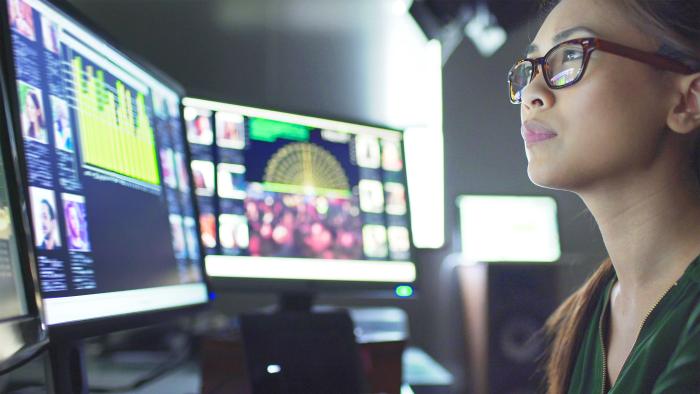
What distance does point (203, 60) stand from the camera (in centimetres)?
175

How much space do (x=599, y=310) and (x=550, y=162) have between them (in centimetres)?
20

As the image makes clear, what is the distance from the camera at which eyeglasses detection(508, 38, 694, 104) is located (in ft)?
1.88

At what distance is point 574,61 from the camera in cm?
61

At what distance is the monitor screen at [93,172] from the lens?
58 centimetres

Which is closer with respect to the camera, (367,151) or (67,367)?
(67,367)

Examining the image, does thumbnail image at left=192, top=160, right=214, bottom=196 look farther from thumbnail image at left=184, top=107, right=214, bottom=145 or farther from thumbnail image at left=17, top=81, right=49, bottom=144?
thumbnail image at left=17, top=81, right=49, bottom=144

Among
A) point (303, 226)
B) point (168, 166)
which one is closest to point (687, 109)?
point (168, 166)

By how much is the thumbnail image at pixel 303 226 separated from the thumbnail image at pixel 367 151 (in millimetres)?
86

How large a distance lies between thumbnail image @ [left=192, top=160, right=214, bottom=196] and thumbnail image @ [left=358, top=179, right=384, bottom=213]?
31 centimetres

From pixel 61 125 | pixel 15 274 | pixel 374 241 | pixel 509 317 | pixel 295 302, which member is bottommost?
pixel 509 317

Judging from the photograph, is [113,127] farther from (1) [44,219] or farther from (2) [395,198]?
(2) [395,198]

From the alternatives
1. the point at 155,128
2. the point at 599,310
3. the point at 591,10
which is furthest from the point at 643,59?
the point at 155,128

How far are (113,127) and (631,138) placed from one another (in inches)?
22.3

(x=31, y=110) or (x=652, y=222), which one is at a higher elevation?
(x=31, y=110)
